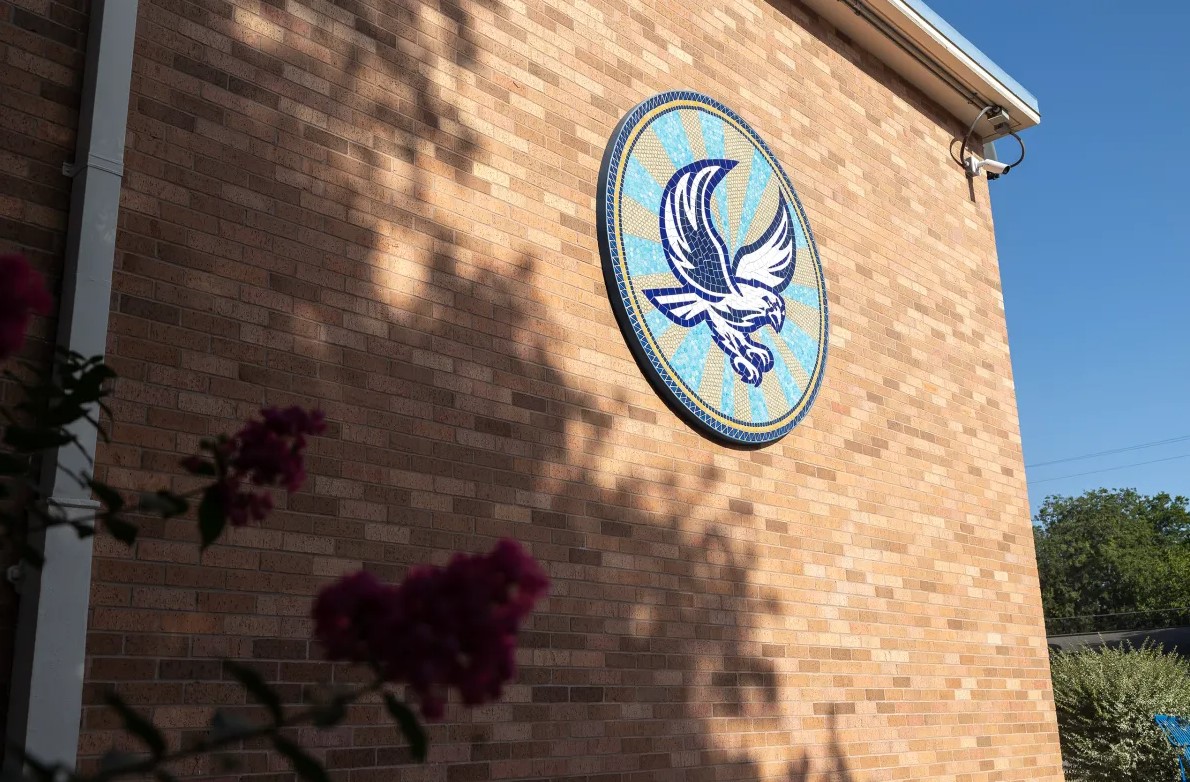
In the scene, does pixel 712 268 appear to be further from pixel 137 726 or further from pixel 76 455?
pixel 137 726

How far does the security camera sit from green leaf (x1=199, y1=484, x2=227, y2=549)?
6922 mm

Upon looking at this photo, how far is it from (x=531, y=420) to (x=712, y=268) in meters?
1.41

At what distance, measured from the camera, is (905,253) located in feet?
22.0

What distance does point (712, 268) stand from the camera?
205 inches

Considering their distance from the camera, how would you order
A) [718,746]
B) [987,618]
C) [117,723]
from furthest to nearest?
[987,618] → [718,746] → [117,723]

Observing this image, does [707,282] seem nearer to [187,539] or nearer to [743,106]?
[743,106]

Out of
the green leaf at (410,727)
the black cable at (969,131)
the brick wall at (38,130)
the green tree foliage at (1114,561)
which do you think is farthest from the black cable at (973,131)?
the green tree foliage at (1114,561)

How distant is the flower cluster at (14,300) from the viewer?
135cm

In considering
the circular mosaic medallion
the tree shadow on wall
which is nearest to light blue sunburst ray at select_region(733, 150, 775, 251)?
the circular mosaic medallion

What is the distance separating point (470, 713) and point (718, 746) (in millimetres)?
1300

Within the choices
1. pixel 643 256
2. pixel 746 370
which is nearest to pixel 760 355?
pixel 746 370

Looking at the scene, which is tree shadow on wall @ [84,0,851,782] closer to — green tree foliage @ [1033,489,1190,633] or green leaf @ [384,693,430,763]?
green leaf @ [384,693,430,763]

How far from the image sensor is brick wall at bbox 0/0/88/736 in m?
3.00

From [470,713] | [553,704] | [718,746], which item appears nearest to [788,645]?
[718,746]
